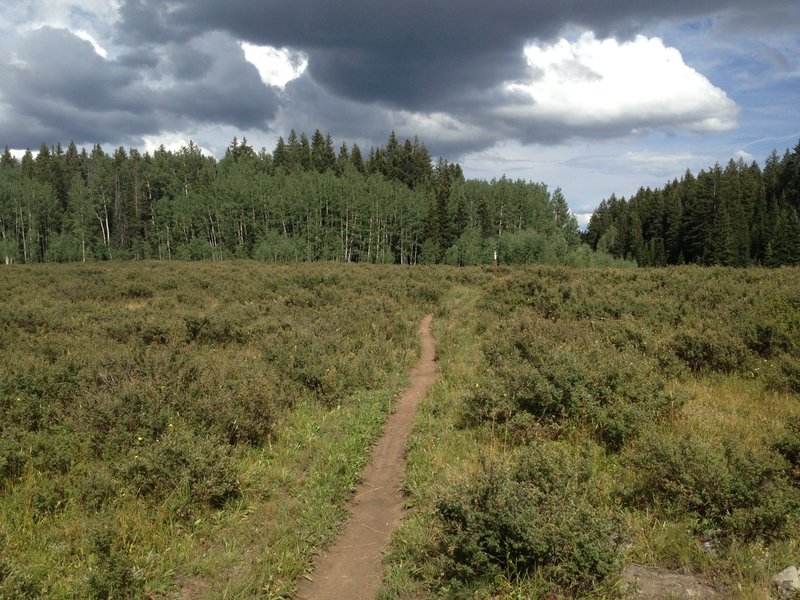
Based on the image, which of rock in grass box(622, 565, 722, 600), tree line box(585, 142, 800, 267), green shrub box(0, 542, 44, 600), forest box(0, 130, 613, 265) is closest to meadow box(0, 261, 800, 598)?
green shrub box(0, 542, 44, 600)

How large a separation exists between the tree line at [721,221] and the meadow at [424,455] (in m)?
74.9

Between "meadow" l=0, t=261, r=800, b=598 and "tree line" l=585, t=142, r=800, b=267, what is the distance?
246 ft

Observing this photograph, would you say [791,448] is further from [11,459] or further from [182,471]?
[11,459]

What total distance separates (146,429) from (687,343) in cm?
1150

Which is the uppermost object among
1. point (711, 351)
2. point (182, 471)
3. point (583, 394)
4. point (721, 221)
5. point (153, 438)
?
point (721, 221)

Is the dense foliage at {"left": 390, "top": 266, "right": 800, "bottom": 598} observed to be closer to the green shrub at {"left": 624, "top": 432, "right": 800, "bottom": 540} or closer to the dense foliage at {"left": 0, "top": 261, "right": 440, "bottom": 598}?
the green shrub at {"left": 624, "top": 432, "right": 800, "bottom": 540}

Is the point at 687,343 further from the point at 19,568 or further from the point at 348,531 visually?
the point at 19,568

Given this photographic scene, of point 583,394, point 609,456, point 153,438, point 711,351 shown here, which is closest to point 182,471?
point 153,438

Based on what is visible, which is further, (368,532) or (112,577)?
(368,532)

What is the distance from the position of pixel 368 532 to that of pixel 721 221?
93.7m

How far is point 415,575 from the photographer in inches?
209

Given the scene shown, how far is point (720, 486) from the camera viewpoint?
5559 millimetres

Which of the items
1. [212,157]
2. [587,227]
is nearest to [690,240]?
[587,227]

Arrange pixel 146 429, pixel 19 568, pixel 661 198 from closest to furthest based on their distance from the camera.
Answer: pixel 19 568
pixel 146 429
pixel 661 198
